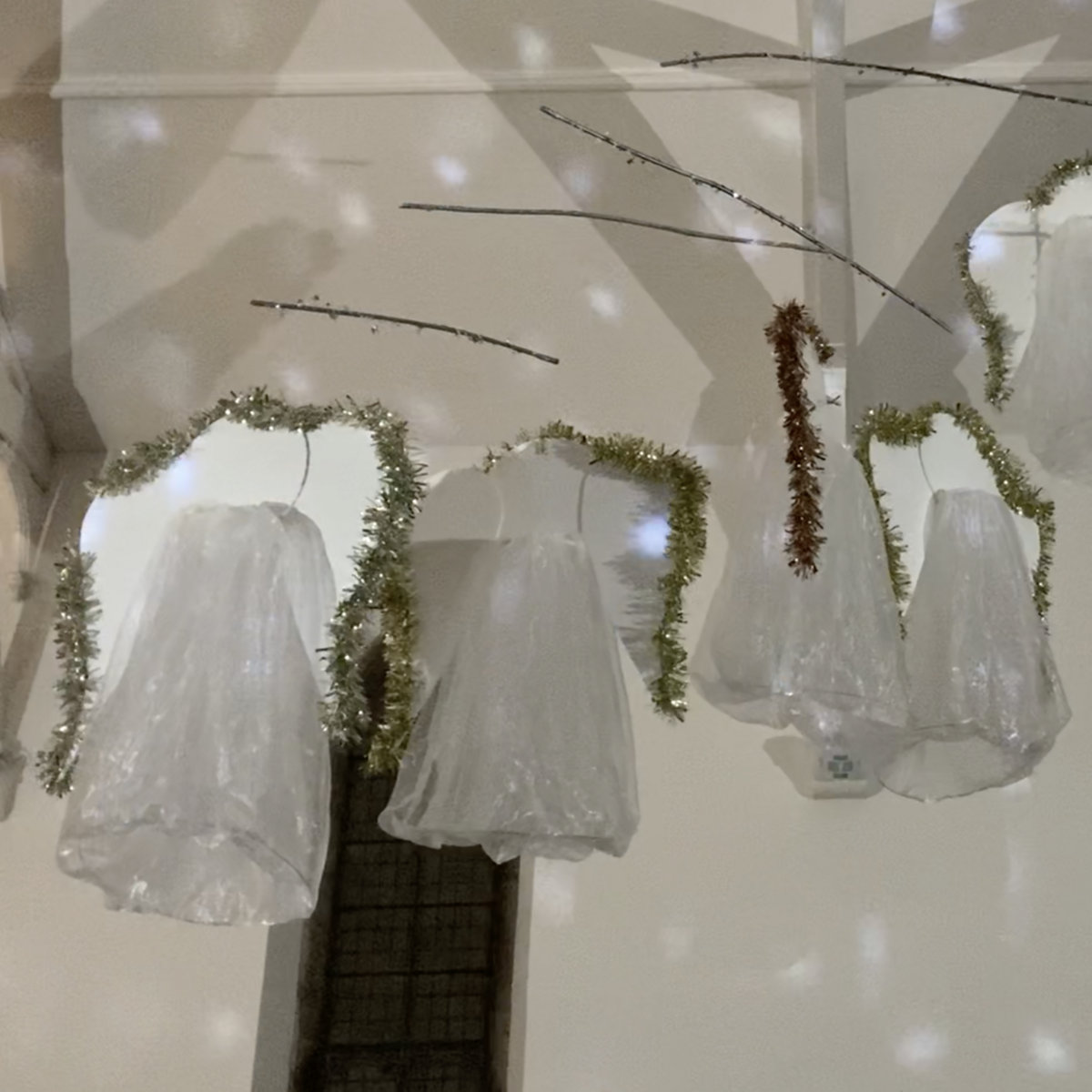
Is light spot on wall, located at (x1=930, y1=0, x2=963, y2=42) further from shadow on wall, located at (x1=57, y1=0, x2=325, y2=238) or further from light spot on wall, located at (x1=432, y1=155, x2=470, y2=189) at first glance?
shadow on wall, located at (x1=57, y1=0, x2=325, y2=238)

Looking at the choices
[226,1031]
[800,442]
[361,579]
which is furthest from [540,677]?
[226,1031]

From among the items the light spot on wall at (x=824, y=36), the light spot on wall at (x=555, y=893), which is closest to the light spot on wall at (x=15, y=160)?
the light spot on wall at (x=824, y=36)

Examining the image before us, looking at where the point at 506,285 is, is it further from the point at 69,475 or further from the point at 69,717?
the point at 69,717

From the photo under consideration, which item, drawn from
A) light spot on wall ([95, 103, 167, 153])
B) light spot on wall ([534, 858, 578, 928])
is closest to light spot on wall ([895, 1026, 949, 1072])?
light spot on wall ([534, 858, 578, 928])

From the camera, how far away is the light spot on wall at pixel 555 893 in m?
3.41

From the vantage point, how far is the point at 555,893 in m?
3.45

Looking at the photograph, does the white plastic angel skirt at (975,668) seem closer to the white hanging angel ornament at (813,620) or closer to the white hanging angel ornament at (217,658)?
the white hanging angel ornament at (813,620)

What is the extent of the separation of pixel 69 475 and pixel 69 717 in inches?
76.8

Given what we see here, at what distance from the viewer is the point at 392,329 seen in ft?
12.6

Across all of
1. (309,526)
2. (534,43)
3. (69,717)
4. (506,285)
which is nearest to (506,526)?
(309,526)

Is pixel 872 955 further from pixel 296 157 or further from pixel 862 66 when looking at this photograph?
pixel 296 157

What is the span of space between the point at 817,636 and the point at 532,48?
2021 mm

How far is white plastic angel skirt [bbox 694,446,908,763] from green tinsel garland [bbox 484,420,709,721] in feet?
0.36

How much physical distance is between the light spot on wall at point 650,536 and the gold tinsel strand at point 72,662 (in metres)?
1.17
